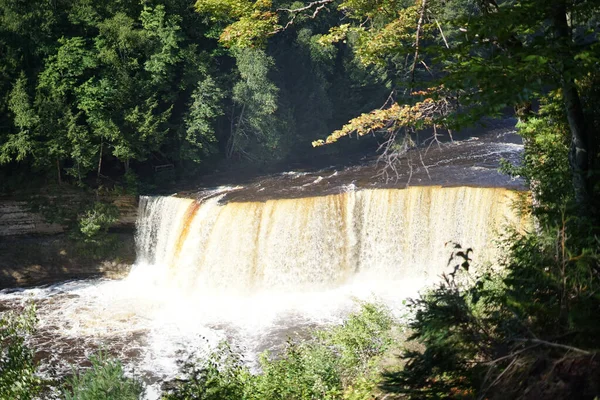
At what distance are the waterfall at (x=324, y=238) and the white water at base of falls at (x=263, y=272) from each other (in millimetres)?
30

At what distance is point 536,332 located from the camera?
15.8 ft

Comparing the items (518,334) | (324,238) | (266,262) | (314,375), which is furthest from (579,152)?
(266,262)

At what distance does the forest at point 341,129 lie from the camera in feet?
15.8

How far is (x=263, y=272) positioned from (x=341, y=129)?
8073mm

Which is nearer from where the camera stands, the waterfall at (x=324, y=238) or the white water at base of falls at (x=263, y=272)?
the white water at base of falls at (x=263, y=272)

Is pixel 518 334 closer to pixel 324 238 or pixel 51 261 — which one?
pixel 324 238

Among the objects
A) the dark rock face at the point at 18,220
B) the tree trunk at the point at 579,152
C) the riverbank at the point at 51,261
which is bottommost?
the riverbank at the point at 51,261

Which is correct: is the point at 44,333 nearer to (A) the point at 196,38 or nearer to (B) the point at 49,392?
(B) the point at 49,392

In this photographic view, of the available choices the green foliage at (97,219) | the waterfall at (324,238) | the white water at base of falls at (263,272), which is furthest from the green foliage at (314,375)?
the green foliage at (97,219)

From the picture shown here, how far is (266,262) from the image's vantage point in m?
18.6

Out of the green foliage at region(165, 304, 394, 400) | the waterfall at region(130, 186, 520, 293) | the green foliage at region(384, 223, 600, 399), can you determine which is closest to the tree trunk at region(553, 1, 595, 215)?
the green foliage at region(384, 223, 600, 399)

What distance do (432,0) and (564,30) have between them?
10.2 feet

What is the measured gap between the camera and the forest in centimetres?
482

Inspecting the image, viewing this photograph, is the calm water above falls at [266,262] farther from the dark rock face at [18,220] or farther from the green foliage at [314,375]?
the green foliage at [314,375]
